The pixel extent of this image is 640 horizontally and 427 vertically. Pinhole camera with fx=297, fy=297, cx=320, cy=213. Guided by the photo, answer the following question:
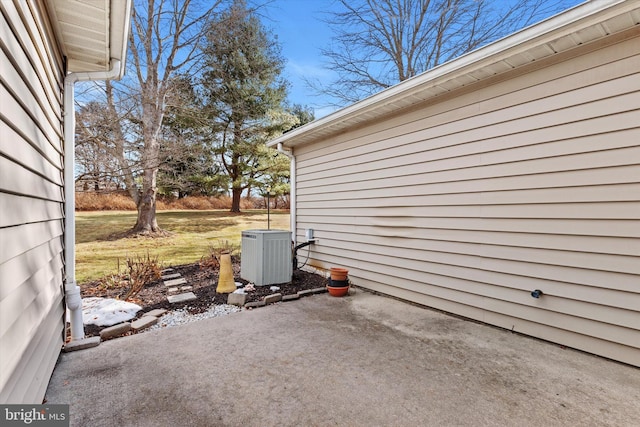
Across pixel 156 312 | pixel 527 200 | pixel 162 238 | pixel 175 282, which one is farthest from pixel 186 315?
pixel 162 238

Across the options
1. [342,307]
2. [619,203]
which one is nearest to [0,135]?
[342,307]

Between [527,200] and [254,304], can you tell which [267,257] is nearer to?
[254,304]

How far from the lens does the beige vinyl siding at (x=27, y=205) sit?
1224 millimetres

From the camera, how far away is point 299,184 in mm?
5730

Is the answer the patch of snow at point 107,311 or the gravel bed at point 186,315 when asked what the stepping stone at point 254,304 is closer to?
the gravel bed at point 186,315

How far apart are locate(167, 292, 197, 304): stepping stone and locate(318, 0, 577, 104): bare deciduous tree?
24.0ft

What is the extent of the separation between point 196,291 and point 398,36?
8.48 meters

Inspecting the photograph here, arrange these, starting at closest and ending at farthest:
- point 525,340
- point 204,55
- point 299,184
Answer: point 525,340
point 299,184
point 204,55

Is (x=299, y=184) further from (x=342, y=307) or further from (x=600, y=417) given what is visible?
(x=600, y=417)

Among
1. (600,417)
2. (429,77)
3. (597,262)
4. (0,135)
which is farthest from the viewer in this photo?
(429,77)

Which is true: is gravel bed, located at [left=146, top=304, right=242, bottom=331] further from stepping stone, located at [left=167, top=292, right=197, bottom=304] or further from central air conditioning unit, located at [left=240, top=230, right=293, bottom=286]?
central air conditioning unit, located at [left=240, top=230, right=293, bottom=286]

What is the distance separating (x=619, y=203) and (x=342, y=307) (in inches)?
105

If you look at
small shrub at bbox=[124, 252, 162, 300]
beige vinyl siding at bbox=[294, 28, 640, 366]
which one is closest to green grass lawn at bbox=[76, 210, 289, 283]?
small shrub at bbox=[124, 252, 162, 300]

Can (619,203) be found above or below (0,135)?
below
